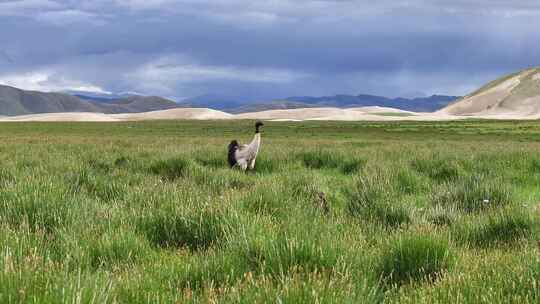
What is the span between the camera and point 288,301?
372 centimetres

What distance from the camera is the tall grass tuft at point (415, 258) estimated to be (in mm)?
5406

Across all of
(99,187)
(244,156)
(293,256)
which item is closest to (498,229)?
(293,256)

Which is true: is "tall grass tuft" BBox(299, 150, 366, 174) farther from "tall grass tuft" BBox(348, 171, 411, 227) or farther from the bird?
"tall grass tuft" BBox(348, 171, 411, 227)

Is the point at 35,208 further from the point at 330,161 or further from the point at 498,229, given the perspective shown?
the point at 330,161

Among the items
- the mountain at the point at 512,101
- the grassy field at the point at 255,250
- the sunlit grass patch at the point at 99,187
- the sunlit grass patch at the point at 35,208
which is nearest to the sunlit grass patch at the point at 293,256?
the grassy field at the point at 255,250

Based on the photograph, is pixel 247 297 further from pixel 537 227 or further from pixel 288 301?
pixel 537 227

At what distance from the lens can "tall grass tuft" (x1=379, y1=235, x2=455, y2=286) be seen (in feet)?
17.7

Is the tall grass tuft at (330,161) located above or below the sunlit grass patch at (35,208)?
below

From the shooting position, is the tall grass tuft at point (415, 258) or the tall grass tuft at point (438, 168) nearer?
the tall grass tuft at point (415, 258)

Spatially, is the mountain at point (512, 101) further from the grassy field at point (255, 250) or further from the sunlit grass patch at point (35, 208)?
the sunlit grass patch at point (35, 208)

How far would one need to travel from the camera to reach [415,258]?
220 inches

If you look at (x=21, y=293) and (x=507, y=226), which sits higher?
(x=21, y=293)

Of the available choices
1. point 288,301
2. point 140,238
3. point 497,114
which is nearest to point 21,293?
point 288,301

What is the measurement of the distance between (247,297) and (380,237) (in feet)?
9.55
